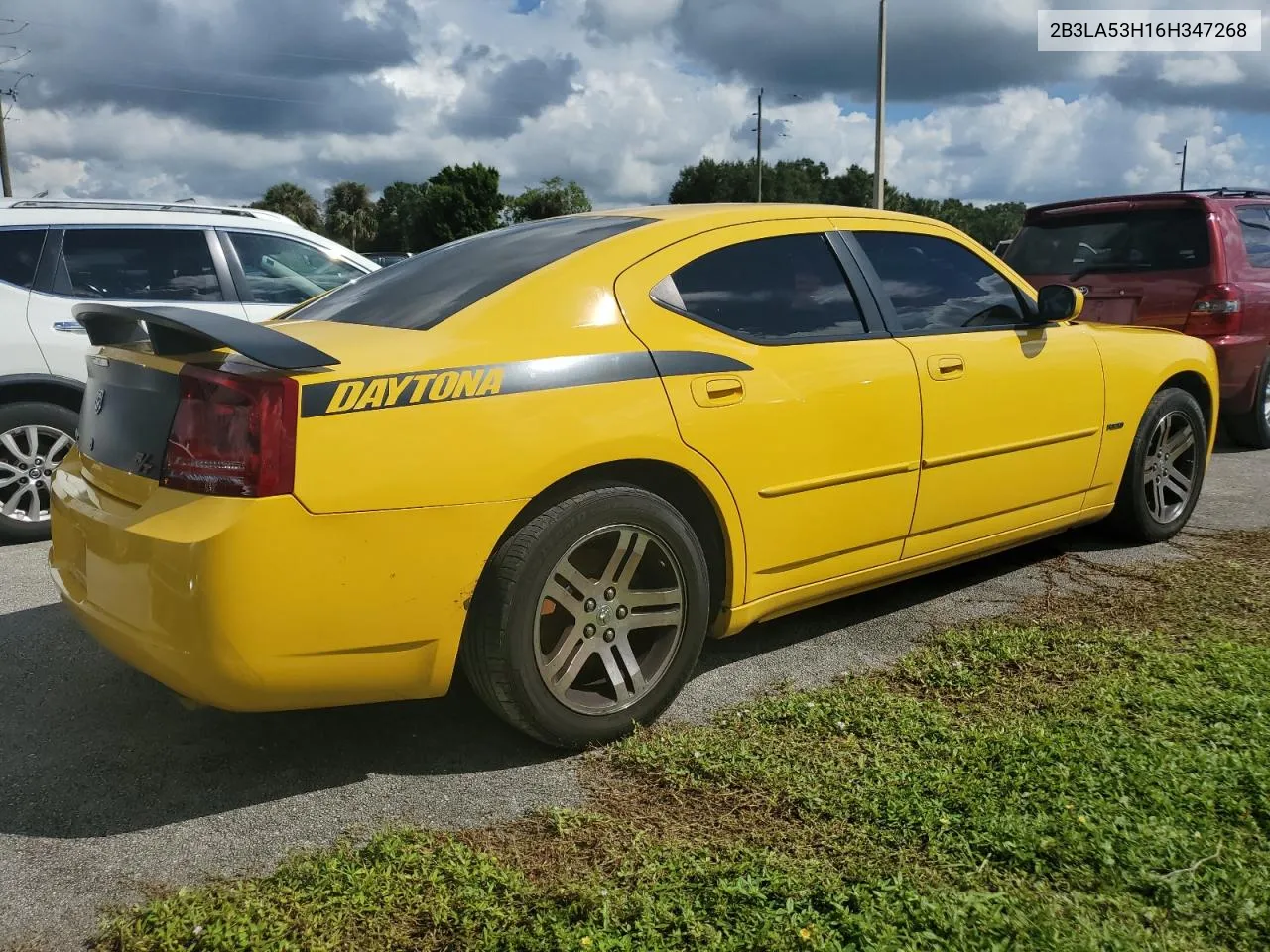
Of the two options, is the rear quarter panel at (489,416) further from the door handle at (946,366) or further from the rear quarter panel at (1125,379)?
the rear quarter panel at (1125,379)

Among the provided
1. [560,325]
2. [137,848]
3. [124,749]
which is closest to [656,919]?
[137,848]

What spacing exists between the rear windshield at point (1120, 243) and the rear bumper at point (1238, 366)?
58 centimetres

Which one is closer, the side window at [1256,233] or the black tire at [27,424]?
the black tire at [27,424]

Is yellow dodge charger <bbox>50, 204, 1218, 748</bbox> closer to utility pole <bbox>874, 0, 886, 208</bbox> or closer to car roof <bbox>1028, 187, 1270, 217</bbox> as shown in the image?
car roof <bbox>1028, 187, 1270, 217</bbox>

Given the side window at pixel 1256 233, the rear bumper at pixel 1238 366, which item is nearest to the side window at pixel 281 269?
the rear bumper at pixel 1238 366

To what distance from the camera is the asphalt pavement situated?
2580 mm

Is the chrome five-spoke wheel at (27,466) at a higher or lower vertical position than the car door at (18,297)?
lower

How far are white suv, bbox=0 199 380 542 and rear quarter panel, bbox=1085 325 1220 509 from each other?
440 centimetres

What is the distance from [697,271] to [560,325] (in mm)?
573

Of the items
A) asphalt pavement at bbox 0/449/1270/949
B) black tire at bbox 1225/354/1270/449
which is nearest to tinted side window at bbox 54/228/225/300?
asphalt pavement at bbox 0/449/1270/949

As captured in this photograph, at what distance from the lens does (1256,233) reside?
788cm

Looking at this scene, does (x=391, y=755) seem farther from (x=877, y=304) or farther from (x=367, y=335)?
(x=877, y=304)

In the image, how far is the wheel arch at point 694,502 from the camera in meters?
3.01

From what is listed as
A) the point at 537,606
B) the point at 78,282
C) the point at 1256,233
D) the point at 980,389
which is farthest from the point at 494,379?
the point at 1256,233
